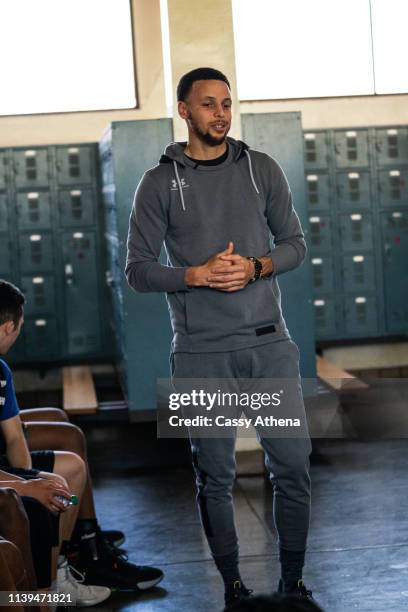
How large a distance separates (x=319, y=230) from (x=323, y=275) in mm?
343

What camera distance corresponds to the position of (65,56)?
7746 mm

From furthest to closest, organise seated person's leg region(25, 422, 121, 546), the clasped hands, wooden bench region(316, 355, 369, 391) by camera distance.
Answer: wooden bench region(316, 355, 369, 391) → seated person's leg region(25, 422, 121, 546) → the clasped hands

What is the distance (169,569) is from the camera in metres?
3.56

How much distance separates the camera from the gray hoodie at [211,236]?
8.99 feet

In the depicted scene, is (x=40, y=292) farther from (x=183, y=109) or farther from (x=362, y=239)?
(x=183, y=109)

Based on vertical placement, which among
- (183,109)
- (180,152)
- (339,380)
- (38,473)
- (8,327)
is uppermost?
(183,109)

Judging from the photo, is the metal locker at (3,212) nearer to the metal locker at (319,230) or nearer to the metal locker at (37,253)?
the metal locker at (37,253)

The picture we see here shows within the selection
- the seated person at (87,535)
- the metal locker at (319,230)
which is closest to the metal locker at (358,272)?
the metal locker at (319,230)

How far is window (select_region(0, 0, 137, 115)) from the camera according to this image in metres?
7.68

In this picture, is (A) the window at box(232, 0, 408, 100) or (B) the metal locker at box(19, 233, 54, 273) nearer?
(B) the metal locker at box(19, 233, 54, 273)

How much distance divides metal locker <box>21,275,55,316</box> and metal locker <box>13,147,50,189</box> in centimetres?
68

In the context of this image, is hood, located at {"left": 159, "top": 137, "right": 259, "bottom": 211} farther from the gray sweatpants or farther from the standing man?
the gray sweatpants

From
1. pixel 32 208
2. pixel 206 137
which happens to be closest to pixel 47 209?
pixel 32 208

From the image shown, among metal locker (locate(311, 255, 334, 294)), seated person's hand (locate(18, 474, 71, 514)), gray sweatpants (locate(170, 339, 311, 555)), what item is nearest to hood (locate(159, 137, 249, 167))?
gray sweatpants (locate(170, 339, 311, 555))
